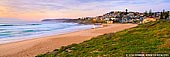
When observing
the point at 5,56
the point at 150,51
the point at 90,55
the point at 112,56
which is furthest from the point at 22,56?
the point at 150,51

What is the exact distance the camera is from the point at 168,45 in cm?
842

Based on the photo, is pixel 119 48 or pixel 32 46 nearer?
pixel 119 48

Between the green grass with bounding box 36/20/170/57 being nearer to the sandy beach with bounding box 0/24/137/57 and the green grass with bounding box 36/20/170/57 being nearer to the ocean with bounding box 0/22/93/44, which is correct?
the sandy beach with bounding box 0/24/137/57

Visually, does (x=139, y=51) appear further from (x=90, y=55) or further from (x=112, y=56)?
(x=90, y=55)

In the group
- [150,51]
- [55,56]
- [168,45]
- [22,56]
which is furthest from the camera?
[22,56]

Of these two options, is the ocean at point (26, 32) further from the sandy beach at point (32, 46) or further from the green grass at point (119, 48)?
the green grass at point (119, 48)

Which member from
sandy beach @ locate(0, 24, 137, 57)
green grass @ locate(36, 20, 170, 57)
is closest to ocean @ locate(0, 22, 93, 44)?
sandy beach @ locate(0, 24, 137, 57)

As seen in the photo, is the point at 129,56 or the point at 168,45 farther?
the point at 168,45

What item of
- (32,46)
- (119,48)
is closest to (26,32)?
(32,46)

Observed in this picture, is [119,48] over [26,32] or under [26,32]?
over

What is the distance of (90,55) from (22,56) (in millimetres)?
6390

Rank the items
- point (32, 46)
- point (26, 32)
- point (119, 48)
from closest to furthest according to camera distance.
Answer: point (119, 48) < point (32, 46) < point (26, 32)

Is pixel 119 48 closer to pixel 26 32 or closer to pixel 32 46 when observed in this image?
pixel 32 46

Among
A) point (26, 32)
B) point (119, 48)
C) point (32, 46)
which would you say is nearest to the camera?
point (119, 48)
